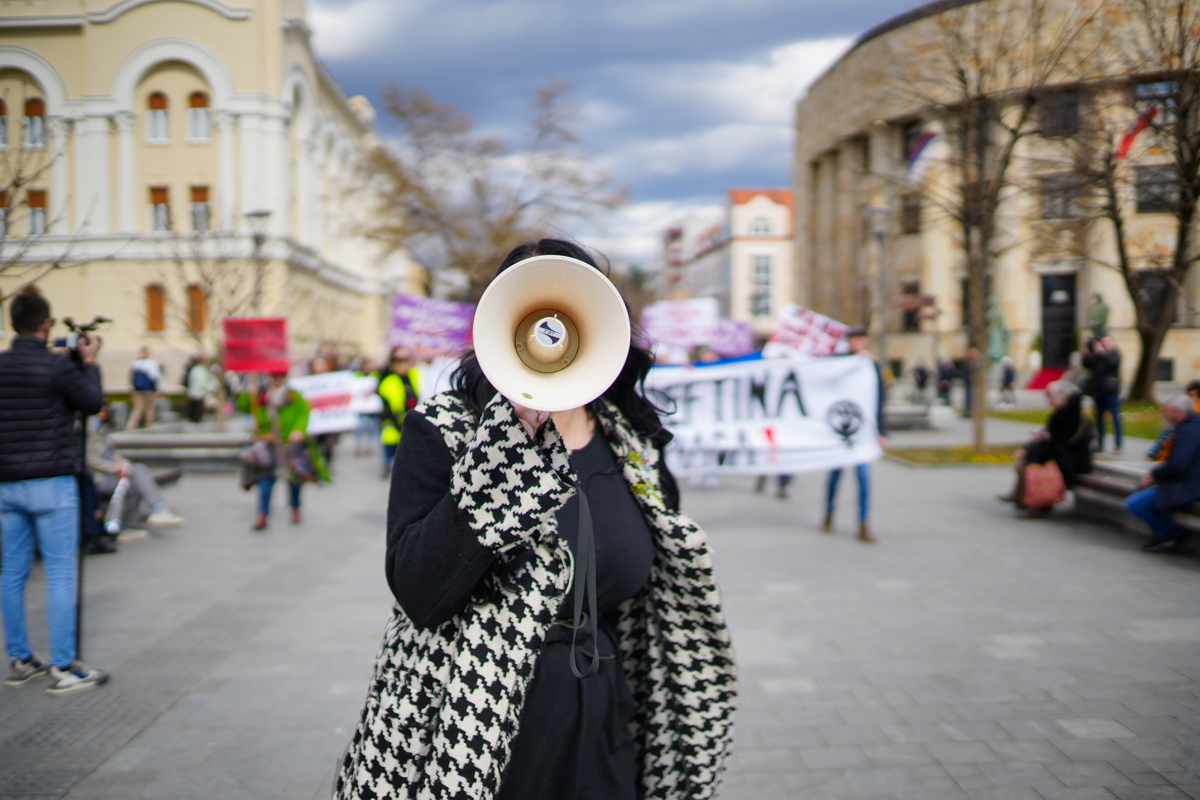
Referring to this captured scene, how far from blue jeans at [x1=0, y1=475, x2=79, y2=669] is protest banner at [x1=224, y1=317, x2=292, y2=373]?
9.99 metres

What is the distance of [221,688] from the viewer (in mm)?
4711

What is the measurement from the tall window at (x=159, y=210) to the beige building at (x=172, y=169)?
0.21 feet

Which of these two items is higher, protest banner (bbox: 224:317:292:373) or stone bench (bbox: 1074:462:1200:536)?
protest banner (bbox: 224:317:292:373)

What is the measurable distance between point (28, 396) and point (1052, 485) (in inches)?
333

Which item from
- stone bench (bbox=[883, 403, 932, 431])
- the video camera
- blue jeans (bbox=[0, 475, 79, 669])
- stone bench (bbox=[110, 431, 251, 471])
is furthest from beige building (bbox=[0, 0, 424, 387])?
stone bench (bbox=[883, 403, 932, 431])

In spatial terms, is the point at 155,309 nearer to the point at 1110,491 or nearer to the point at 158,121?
the point at 158,121

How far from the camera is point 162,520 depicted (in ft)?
30.4

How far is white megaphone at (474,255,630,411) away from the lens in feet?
5.54

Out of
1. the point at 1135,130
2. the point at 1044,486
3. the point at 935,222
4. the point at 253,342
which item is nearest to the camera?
the point at 1135,130

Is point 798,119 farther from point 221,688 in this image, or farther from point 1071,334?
point 221,688

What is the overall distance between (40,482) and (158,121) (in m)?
15.4

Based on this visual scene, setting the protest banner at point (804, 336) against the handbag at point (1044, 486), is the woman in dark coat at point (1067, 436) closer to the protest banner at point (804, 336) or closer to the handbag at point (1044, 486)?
the handbag at point (1044, 486)

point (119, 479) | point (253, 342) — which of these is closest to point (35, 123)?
point (119, 479)

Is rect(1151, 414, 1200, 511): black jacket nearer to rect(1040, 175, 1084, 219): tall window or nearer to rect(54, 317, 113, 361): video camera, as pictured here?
rect(1040, 175, 1084, 219): tall window
